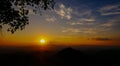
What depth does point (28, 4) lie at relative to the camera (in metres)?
21.7

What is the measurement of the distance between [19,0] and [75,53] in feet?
136

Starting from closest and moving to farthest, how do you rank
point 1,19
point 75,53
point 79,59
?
1. point 1,19
2. point 79,59
3. point 75,53

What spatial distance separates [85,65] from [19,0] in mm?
32819

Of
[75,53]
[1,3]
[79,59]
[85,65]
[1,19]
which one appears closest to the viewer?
[1,3]

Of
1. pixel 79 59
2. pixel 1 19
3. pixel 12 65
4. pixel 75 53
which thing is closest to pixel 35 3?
pixel 1 19

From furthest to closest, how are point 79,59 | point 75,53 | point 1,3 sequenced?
point 75,53 < point 79,59 < point 1,3

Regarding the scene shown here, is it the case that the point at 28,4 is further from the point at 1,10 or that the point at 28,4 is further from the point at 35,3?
the point at 1,10

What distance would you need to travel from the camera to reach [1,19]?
21.5 meters

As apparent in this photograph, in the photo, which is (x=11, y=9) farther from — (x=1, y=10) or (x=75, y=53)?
(x=75, y=53)

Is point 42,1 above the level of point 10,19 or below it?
above

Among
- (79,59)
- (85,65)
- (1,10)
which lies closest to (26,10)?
(1,10)

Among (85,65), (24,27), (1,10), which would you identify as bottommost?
(85,65)

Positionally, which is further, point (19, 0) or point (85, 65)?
point (85, 65)

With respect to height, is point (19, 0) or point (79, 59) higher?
point (19, 0)
